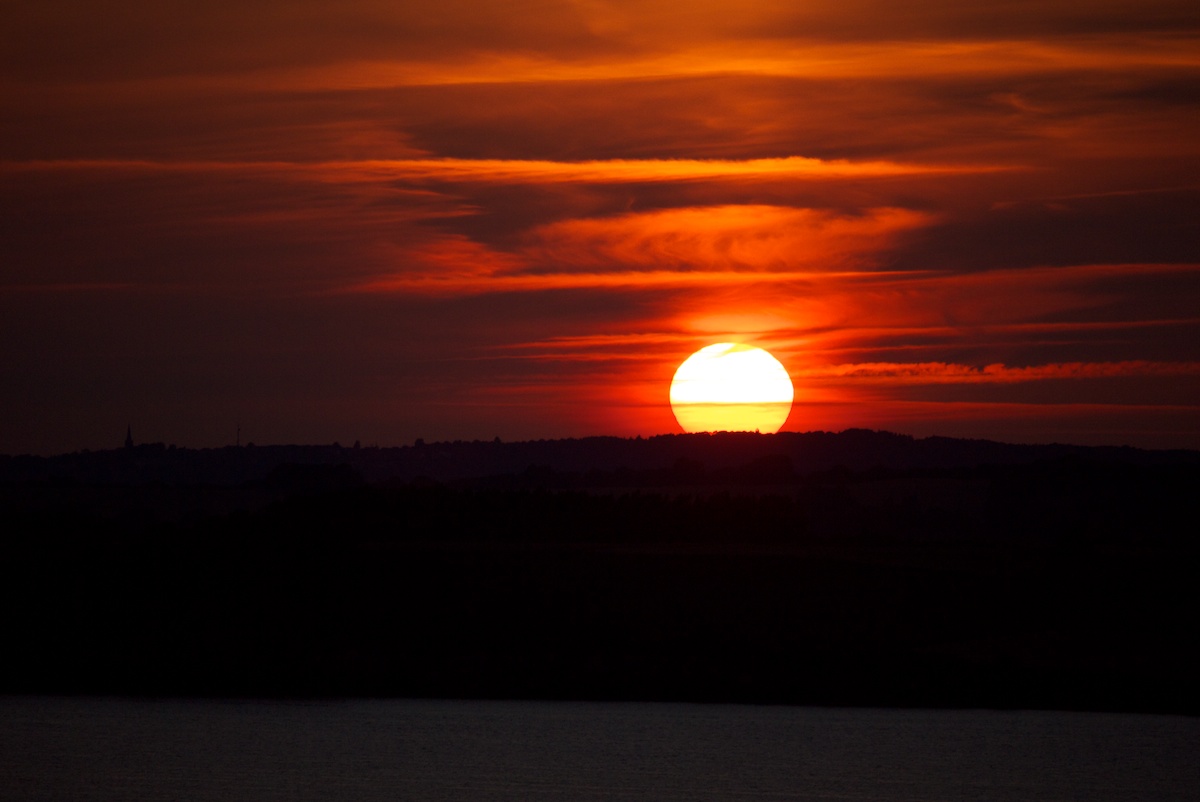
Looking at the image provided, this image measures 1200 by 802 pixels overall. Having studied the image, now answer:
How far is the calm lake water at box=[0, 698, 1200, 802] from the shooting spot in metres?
24.5

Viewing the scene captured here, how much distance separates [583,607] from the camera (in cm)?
3872

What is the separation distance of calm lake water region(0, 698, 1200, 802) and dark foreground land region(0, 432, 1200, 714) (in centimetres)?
116

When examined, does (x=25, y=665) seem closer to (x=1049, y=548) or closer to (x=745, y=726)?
(x=745, y=726)

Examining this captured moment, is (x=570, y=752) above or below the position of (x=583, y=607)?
below

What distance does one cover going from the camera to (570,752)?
27.8 metres

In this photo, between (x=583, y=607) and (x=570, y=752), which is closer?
(x=570, y=752)

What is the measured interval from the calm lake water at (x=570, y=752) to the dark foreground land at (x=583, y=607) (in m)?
1.16

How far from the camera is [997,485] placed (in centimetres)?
9838

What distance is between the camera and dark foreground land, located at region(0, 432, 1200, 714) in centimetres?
3322

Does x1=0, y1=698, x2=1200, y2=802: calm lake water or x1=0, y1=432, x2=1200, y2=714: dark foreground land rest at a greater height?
x1=0, y1=432, x2=1200, y2=714: dark foreground land

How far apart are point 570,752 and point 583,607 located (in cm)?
1096

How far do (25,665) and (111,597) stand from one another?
5.67 m

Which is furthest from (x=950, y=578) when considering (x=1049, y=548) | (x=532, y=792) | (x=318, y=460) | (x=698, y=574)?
(x=318, y=460)

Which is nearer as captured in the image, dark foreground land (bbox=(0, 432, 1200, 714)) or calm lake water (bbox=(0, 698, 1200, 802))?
calm lake water (bbox=(0, 698, 1200, 802))
